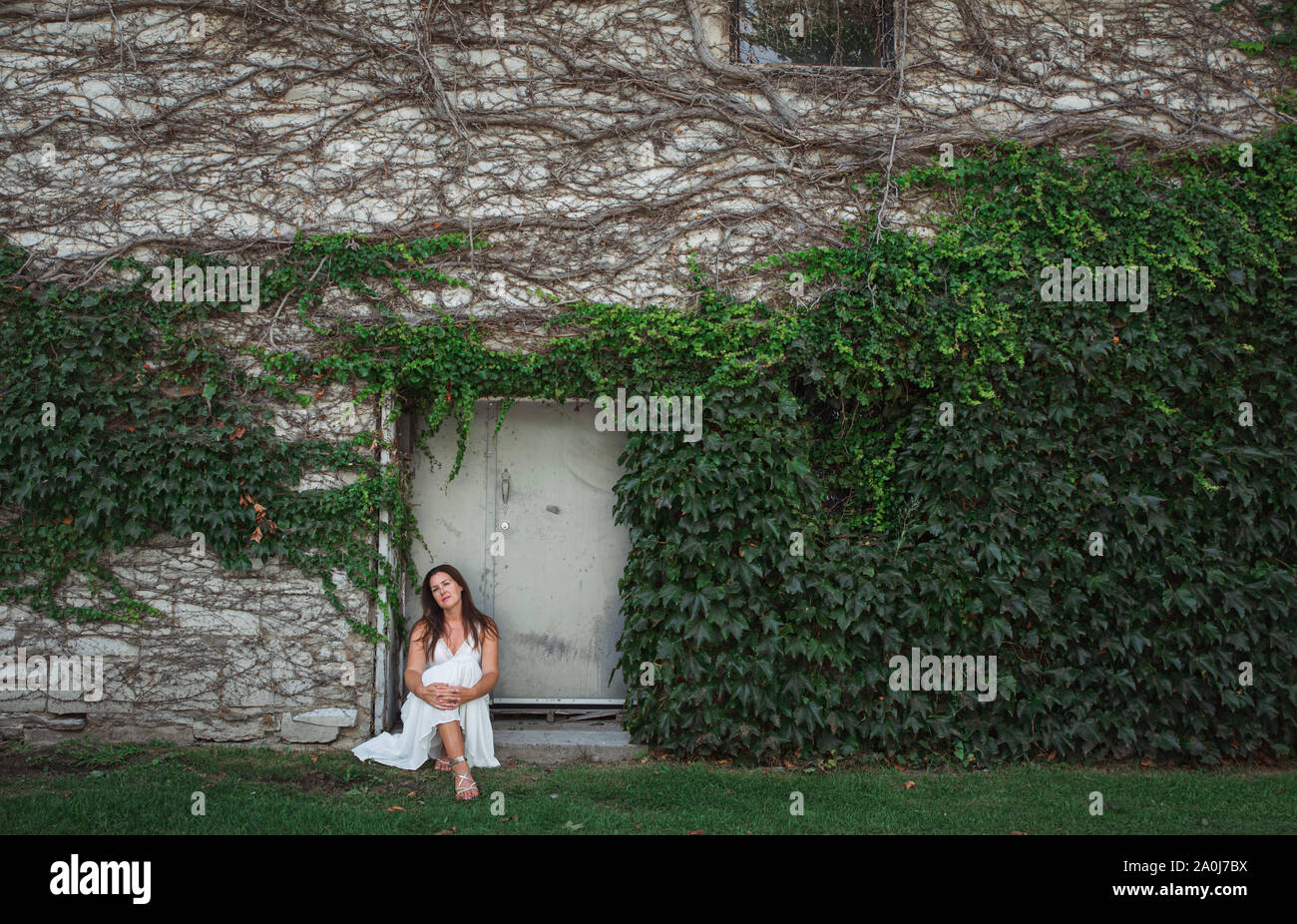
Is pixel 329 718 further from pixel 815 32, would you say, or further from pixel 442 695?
pixel 815 32

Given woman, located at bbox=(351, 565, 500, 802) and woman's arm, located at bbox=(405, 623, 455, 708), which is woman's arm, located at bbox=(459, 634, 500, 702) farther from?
woman's arm, located at bbox=(405, 623, 455, 708)

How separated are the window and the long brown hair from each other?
385cm

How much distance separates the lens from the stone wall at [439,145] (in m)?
5.37

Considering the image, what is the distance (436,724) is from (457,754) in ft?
0.92

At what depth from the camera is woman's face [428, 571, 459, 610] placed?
5188 mm

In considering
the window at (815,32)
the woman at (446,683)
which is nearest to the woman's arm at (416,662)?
the woman at (446,683)

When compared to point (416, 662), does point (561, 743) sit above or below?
below

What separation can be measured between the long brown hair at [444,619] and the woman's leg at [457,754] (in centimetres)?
44

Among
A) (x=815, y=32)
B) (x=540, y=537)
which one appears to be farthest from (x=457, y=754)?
(x=815, y=32)

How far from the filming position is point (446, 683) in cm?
507

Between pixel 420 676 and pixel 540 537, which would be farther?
pixel 540 537

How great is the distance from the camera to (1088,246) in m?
5.42

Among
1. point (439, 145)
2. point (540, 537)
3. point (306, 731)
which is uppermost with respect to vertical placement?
point (439, 145)

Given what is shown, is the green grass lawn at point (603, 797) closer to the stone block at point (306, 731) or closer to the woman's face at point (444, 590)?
the stone block at point (306, 731)
